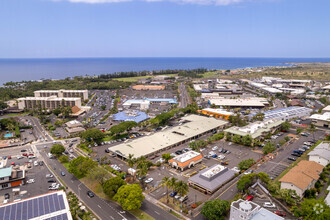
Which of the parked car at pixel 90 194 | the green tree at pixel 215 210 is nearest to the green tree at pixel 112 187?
the parked car at pixel 90 194

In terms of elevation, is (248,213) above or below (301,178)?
above

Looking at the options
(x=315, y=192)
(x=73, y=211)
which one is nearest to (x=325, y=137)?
(x=315, y=192)

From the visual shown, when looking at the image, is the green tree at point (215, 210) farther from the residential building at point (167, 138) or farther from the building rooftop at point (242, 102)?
the building rooftop at point (242, 102)

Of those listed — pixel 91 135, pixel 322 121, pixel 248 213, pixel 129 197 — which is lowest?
pixel 129 197

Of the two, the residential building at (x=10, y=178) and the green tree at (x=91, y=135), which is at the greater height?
the green tree at (x=91, y=135)

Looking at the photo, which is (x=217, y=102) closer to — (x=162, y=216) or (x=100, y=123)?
(x=100, y=123)

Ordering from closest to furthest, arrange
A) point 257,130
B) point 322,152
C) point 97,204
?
point 97,204 → point 322,152 → point 257,130

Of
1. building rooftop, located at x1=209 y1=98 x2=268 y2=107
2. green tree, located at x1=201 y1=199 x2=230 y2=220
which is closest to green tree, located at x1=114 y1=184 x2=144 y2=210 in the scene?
green tree, located at x1=201 y1=199 x2=230 y2=220

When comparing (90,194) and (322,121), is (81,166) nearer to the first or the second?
(90,194)

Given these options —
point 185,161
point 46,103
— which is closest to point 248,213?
point 185,161
